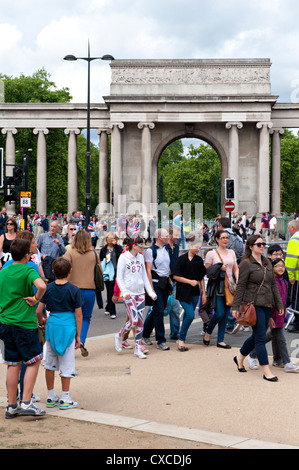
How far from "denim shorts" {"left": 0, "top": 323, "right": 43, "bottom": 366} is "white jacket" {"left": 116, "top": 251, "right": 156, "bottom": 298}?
11.1ft

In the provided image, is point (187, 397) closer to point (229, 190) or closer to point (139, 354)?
point (139, 354)

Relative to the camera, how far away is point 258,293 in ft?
29.4

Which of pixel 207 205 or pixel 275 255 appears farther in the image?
pixel 207 205

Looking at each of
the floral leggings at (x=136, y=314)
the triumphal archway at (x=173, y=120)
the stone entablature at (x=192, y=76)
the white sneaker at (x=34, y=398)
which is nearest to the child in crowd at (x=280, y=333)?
the floral leggings at (x=136, y=314)

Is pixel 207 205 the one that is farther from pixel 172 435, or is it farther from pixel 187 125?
pixel 172 435

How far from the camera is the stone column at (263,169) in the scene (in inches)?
1766

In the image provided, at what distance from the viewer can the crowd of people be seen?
718 centimetres

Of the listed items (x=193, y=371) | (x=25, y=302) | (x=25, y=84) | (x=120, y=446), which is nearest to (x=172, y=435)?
(x=120, y=446)

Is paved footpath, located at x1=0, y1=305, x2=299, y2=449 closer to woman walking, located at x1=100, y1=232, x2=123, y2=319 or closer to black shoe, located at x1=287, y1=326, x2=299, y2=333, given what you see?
black shoe, located at x1=287, y1=326, x2=299, y2=333

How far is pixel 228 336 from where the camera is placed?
12.3 meters

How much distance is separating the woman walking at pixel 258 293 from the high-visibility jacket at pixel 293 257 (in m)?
2.83

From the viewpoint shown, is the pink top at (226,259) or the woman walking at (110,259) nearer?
the pink top at (226,259)

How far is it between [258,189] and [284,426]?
130 ft

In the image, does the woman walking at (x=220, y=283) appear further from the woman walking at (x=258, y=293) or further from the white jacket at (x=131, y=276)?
the woman walking at (x=258, y=293)
